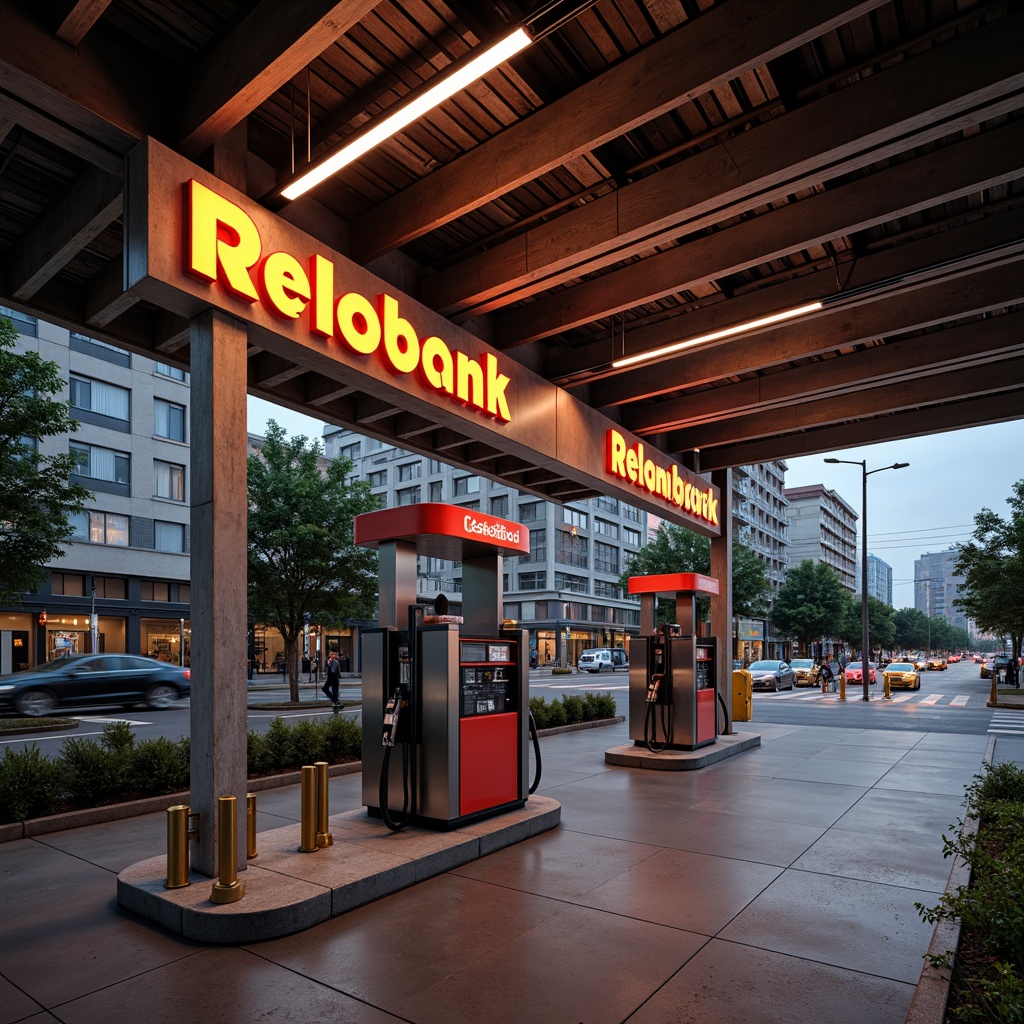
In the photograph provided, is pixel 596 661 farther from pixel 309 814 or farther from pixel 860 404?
pixel 309 814

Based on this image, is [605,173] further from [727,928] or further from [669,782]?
[669,782]

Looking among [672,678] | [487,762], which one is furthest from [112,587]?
[487,762]

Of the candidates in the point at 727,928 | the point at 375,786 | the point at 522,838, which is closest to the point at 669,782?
the point at 522,838

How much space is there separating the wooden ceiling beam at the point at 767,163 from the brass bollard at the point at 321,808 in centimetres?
492

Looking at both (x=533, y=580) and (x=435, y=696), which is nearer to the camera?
(x=435, y=696)

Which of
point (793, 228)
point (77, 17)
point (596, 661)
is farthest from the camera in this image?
point (596, 661)

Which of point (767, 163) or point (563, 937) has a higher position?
point (767, 163)

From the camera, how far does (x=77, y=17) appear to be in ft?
15.0

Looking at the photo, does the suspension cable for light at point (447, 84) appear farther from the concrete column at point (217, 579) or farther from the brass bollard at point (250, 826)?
the brass bollard at point (250, 826)

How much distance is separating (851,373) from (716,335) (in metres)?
2.84

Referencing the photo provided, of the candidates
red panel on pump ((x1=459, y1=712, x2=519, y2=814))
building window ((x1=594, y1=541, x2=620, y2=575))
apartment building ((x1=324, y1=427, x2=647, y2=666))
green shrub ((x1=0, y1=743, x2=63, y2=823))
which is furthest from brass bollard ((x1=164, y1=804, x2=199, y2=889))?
building window ((x1=594, y1=541, x2=620, y2=575))

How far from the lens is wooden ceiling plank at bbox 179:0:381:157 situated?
4.50m

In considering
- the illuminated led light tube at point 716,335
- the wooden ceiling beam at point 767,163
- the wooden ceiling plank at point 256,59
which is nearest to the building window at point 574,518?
the illuminated led light tube at point 716,335

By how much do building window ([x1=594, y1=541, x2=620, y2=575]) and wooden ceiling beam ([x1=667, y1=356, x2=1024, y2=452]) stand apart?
5581 cm
